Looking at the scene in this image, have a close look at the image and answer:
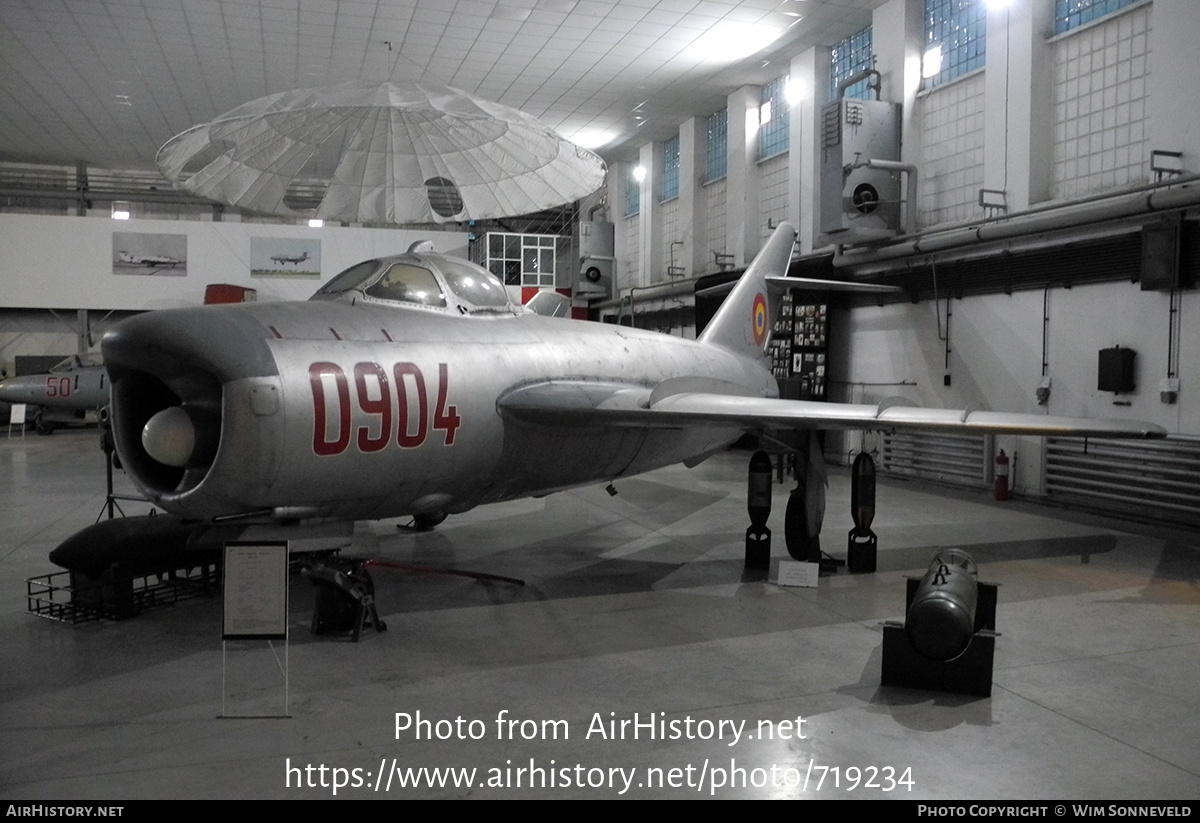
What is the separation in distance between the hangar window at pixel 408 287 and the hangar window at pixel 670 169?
65.2ft

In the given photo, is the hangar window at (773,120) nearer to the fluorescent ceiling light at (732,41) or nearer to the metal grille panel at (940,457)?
the fluorescent ceiling light at (732,41)

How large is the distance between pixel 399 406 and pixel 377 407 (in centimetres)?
17

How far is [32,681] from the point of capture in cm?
518

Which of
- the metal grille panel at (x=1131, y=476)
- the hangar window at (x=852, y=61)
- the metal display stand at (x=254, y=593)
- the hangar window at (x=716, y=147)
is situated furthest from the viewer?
the hangar window at (x=716, y=147)

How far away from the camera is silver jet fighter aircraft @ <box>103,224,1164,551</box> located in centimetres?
510

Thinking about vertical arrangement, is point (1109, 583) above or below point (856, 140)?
below

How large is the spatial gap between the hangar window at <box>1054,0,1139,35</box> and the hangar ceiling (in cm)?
377

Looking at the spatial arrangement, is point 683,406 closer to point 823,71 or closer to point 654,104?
point 823,71

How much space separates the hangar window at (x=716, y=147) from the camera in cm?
2283

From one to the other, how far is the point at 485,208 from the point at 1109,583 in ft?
31.4

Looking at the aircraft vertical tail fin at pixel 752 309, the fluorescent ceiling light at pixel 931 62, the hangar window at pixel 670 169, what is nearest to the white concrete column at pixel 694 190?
the hangar window at pixel 670 169

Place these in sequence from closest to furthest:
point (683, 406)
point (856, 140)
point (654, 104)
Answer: point (683, 406), point (856, 140), point (654, 104)

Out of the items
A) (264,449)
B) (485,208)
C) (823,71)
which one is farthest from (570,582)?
(823,71)

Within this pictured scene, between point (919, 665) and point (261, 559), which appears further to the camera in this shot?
point (919, 665)
